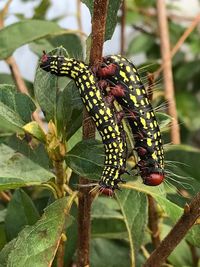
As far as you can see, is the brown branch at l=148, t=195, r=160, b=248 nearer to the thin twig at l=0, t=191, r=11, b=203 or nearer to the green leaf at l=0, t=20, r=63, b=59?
the thin twig at l=0, t=191, r=11, b=203

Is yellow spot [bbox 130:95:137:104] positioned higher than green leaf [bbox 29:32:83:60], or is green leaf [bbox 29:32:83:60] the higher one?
green leaf [bbox 29:32:83:60]

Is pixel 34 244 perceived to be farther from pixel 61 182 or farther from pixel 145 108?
pixel 145 108

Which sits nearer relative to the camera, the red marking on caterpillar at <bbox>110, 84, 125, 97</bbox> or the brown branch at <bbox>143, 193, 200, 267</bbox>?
the brown branch at <bbox>143, 193, 200, 267</bbox>

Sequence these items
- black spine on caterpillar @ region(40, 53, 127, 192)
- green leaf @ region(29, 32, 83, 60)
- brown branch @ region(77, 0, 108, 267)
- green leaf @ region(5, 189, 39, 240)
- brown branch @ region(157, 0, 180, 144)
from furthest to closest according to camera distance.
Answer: brown branch @ region(157, 0, 180, 144) < green leaf @ region(29, 32, 83, 60) < green leaf @ region(5, 189, 39, 240) < black spine on caterpillar @ region(40, 53, 127, 192) < brown branch @ region(77, 0, 108, 267)

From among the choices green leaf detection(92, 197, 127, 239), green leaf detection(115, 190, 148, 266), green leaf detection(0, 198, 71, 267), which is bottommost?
green leaf detection(92, 197, 127, 239)

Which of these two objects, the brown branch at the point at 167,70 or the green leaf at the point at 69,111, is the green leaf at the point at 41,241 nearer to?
the green leaf at the point at 69,111

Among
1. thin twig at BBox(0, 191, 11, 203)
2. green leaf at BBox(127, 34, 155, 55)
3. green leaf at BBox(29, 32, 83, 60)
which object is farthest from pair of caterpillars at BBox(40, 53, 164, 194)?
green leaf at BBox(127, 34, 155, 55)

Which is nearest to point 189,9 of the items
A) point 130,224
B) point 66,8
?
point 66,8

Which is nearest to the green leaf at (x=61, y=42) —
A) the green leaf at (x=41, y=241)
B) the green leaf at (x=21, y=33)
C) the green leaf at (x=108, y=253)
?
the green leaf at (x=21, y=33)
